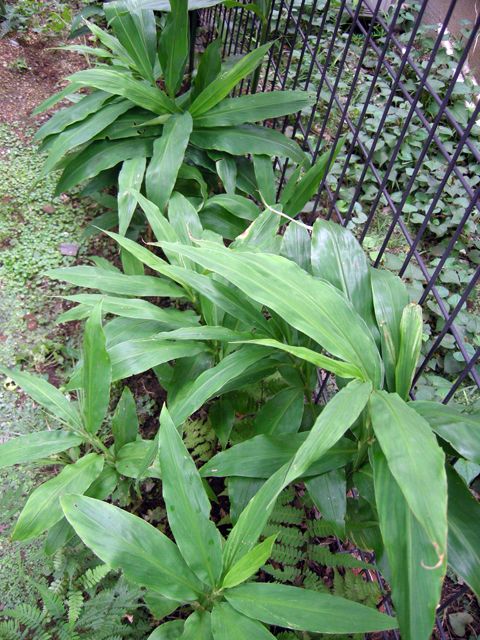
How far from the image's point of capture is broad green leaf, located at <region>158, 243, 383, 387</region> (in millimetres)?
1008

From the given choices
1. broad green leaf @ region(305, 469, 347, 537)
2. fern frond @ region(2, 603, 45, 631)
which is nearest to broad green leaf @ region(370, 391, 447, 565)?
broad green leaf @ region(305, 469, 347, 537)

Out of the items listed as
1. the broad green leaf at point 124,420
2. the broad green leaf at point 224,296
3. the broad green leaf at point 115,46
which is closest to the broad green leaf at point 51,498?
the broad green leaf at point 124,420

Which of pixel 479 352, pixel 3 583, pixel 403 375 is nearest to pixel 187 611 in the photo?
pixel 3 583

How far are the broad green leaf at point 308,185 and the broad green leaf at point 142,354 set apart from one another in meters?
0.72

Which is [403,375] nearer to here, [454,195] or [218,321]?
[218,321]

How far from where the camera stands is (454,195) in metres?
2.72

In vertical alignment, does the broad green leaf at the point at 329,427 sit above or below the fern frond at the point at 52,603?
above

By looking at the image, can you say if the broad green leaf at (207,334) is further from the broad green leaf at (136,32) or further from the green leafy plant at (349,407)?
the broad green leaf at (136,32)

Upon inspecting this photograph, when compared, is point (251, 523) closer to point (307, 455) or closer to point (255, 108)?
point (307, 455)

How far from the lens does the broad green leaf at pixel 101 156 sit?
2182mm

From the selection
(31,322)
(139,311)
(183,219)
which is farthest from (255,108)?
(31,322)

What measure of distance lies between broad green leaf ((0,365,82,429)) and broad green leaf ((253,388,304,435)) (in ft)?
1.69

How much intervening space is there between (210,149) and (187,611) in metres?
1.71

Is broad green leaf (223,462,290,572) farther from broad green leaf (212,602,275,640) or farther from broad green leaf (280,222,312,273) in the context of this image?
broad green leaf (280,222,312,273)
